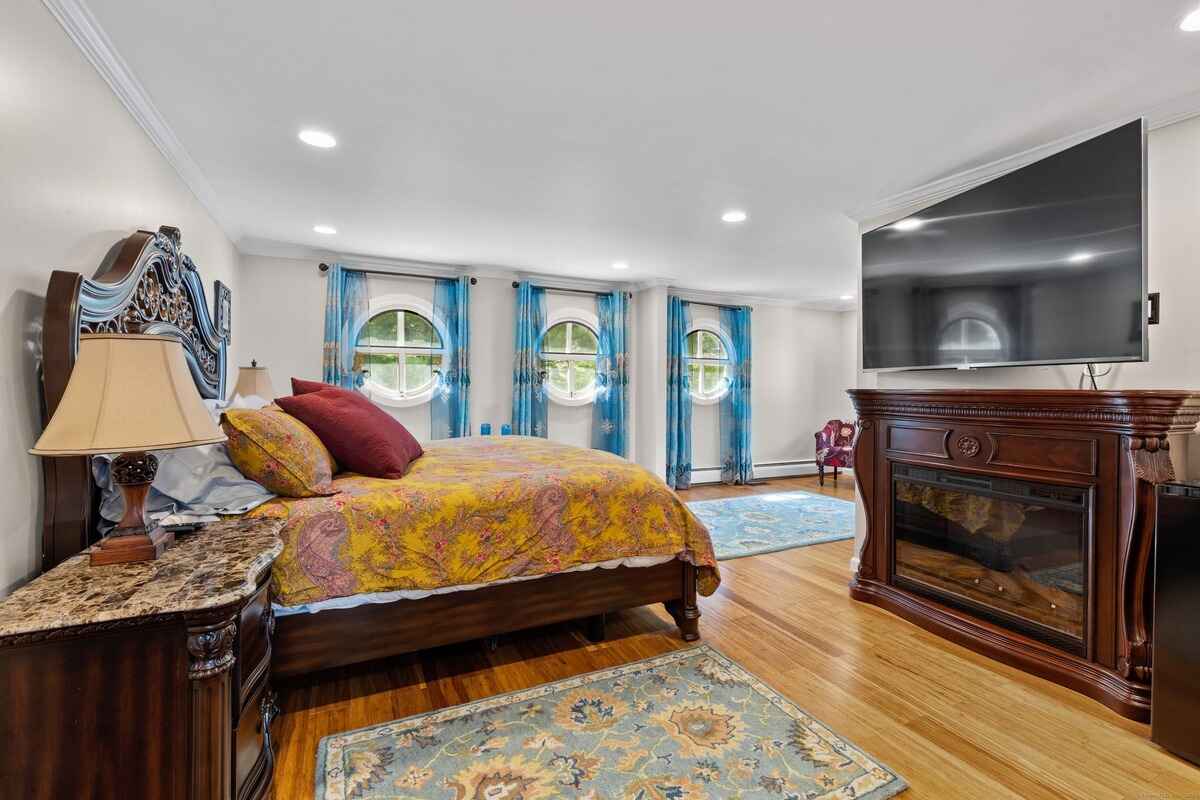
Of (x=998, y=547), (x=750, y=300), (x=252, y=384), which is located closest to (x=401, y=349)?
(x=252, y=384)

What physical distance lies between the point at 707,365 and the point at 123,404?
620cm

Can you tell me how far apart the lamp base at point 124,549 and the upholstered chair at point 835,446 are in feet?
21.3

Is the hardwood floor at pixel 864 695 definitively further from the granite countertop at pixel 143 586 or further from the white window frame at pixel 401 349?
the white window frame at pixel 401 349

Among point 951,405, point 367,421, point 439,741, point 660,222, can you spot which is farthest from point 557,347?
point 439,741

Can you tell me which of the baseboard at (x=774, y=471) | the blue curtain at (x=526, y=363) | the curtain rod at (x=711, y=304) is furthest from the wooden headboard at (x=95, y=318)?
the baseboard at (x=774, y=471)

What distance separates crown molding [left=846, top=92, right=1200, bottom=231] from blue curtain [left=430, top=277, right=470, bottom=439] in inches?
135

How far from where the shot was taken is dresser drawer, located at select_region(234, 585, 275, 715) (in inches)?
51.8

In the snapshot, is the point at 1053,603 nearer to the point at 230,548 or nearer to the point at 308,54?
the point at 230,548

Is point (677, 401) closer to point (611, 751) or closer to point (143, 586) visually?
point (611, 751)

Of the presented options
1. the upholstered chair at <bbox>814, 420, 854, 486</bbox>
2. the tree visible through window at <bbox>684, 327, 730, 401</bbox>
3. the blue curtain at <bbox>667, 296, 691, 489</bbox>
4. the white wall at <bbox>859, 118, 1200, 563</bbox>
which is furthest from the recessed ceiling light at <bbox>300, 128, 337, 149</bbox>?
the upholstered chair at <bbox>814, 420, 854, 486</bbox>

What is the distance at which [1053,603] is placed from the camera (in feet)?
7.24

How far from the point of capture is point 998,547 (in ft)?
8.11

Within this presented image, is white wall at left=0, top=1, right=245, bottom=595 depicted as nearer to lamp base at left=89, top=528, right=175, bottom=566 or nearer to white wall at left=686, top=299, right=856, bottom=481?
lamp base at left=89, top=528, right=175, bottom=566

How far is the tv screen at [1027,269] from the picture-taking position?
2000 millimetres
